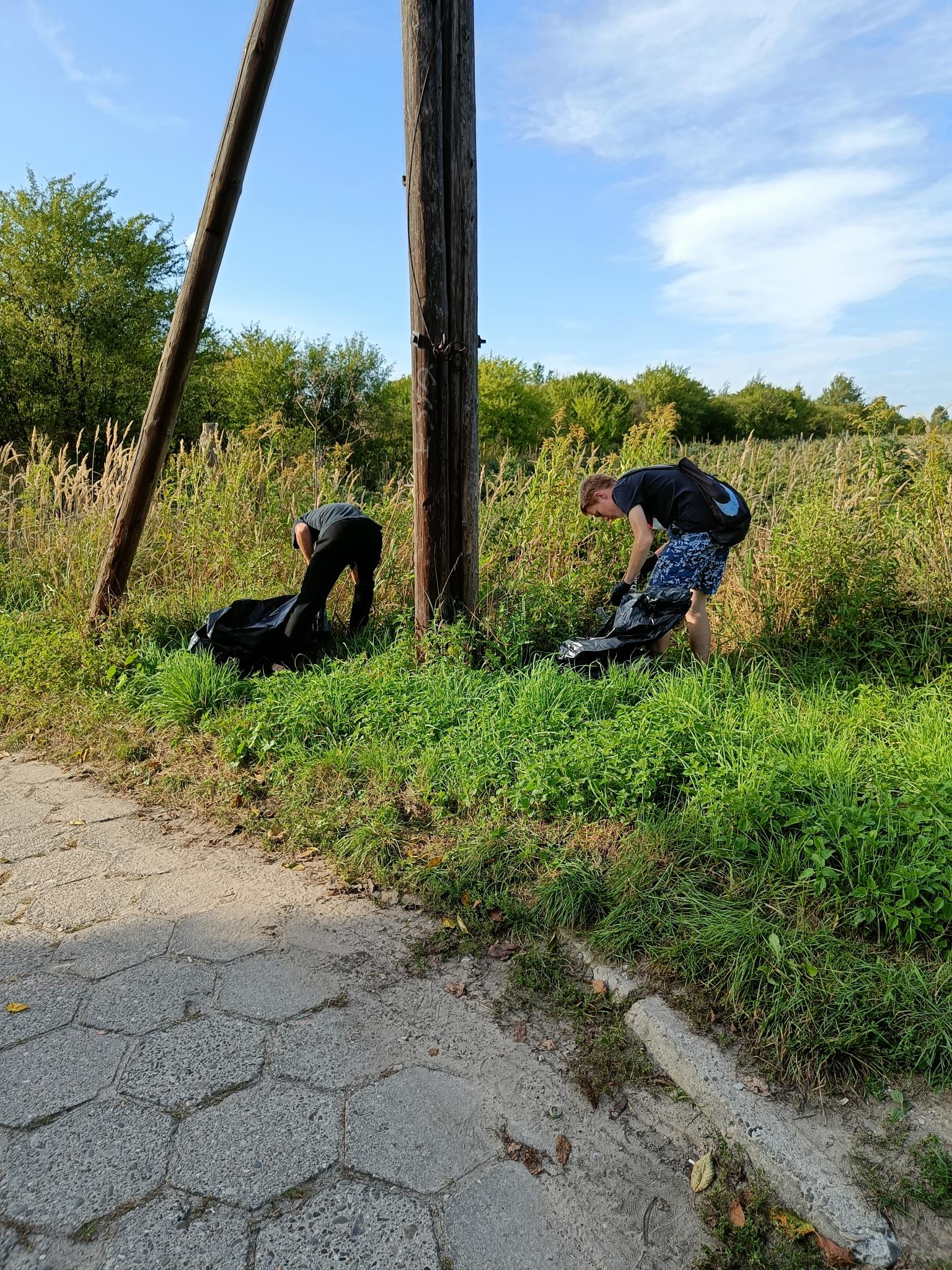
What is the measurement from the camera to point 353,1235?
6.03ft

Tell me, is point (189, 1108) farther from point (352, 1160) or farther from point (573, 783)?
point (573, 783)

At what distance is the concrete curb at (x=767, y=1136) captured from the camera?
6.04 feet

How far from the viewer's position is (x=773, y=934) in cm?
255

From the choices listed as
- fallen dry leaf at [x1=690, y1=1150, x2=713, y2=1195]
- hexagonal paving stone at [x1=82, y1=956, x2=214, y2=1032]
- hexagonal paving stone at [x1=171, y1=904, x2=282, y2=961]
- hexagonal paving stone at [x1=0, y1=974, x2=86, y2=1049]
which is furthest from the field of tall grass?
hexagonal paving stone at [x1=0, y1=974, x2=86, y2=1049]

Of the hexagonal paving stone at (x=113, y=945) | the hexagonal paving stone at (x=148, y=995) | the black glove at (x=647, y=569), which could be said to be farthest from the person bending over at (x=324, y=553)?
the hexagonal paving stone at (x=148, y=995)

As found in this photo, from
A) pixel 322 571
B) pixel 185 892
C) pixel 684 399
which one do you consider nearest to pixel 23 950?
pixel 185 892

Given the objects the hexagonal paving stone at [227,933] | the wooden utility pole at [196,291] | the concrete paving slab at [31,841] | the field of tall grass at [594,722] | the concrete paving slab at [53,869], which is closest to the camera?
the field of tall grass at [594,722]

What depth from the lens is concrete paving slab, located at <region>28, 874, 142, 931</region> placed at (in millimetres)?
3174

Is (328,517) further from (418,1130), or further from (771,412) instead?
(771,412)

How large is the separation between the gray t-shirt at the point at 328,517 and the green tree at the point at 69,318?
1812 centimetres

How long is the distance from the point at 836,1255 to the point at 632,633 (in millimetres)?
3389

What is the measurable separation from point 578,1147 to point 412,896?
1.29 m

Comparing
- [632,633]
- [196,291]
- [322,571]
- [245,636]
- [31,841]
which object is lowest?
[31,841]

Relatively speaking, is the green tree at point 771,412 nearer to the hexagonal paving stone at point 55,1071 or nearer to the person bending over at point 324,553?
the person bending over at point 324,553
